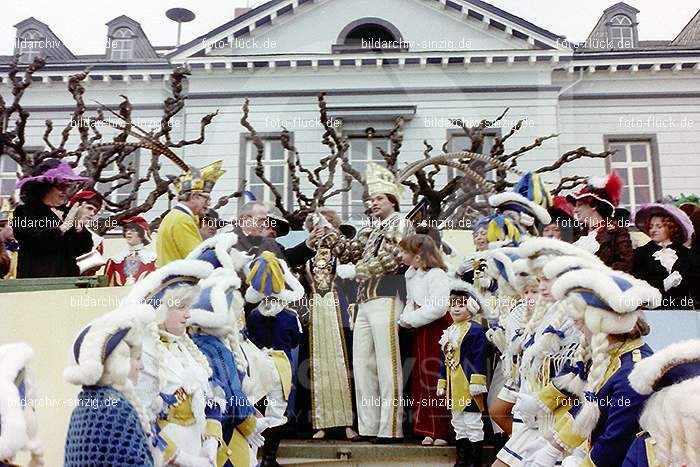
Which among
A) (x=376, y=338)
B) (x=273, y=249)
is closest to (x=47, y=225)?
(x=273, y=249)

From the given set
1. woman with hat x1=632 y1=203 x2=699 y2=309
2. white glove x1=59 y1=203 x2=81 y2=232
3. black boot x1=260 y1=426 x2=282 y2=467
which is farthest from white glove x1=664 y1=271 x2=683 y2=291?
white glove x1=59 y1=203 x2=81 y2=232

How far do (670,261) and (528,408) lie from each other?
2.77 m

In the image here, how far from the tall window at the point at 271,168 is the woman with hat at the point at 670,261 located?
11.7m

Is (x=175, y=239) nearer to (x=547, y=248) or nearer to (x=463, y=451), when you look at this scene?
(x=463, y=451)

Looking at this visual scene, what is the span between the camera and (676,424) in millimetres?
2969

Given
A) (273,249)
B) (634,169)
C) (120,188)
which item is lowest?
(273,249)

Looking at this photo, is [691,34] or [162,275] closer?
[162,275]

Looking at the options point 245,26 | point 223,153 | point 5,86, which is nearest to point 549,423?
point 223,153

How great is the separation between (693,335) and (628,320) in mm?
2865

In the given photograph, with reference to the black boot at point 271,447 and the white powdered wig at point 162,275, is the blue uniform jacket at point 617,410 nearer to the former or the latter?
the white powdered wig at point 162,275

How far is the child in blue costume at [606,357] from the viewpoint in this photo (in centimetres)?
354

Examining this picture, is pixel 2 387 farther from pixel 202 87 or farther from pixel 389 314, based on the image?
pixel 202 87

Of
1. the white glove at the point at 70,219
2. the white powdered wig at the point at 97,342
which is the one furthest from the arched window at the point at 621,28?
the white powdered wig at the point at 97,342

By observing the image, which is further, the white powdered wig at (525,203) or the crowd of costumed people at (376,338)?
the white powdered wig at (525,203)
